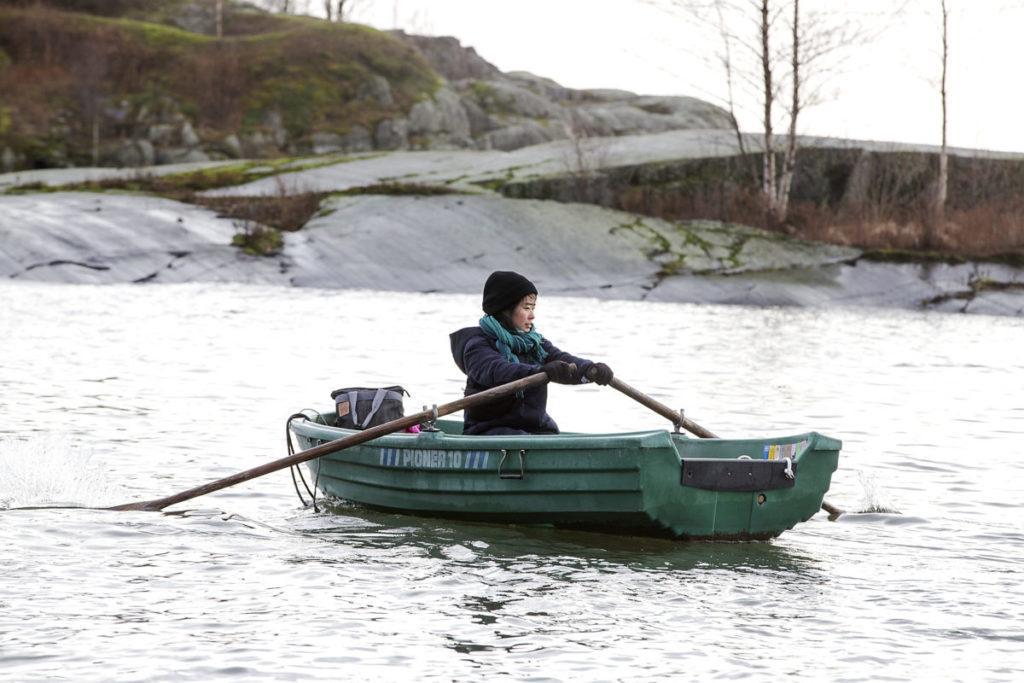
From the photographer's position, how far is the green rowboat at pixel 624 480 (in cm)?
725

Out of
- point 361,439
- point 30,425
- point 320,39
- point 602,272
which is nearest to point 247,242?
point 602,272

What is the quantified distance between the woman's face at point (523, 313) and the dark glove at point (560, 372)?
0.41 meters

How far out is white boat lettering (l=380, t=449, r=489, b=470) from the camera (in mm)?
7750

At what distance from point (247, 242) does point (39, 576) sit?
21847 mm

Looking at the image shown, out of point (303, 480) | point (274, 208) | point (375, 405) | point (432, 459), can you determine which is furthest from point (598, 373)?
point (274, 208)

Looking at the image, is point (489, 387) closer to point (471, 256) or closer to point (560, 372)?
point (560, 372)

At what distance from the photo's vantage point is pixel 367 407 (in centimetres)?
904

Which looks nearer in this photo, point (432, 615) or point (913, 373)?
point (432, 615)

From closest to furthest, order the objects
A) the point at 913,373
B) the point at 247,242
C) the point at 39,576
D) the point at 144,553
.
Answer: the point at 39,576, the point at 144,553, the point at 913,373, the point at 247,242

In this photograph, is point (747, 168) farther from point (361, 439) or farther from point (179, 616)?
point (179, 616)

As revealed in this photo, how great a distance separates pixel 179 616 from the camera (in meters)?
6.01

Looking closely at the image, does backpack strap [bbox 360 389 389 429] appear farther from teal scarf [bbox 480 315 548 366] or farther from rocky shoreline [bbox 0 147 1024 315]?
rocky shoreline [bbox 0 147 1024 315]

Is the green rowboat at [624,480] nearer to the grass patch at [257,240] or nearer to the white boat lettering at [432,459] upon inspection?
the white boat lettering at [432,459]

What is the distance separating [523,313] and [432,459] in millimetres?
988
